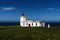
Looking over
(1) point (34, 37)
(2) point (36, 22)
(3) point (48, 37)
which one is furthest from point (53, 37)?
(2) point (36, 22)

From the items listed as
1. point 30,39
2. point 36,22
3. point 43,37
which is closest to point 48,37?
point 43,37

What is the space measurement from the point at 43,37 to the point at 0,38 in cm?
392

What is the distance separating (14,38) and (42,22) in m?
47.1

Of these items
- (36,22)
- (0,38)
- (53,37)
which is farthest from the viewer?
(36,22)

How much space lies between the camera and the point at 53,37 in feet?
51.5

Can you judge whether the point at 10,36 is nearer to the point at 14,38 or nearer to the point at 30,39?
the point at 14,38

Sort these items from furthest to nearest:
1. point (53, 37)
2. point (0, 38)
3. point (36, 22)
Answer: point (36, 22) → point (53, 37) → point (0, 38)

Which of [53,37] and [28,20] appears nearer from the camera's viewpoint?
[53,37]

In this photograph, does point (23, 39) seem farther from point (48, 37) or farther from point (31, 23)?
point (31, 23)

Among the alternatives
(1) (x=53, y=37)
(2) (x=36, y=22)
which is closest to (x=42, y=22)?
(2) (x=36, y=22)

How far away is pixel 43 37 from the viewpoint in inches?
612

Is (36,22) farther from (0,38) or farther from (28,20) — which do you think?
(0,38)

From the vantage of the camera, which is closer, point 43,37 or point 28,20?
point 43,37

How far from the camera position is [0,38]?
14648 mm
